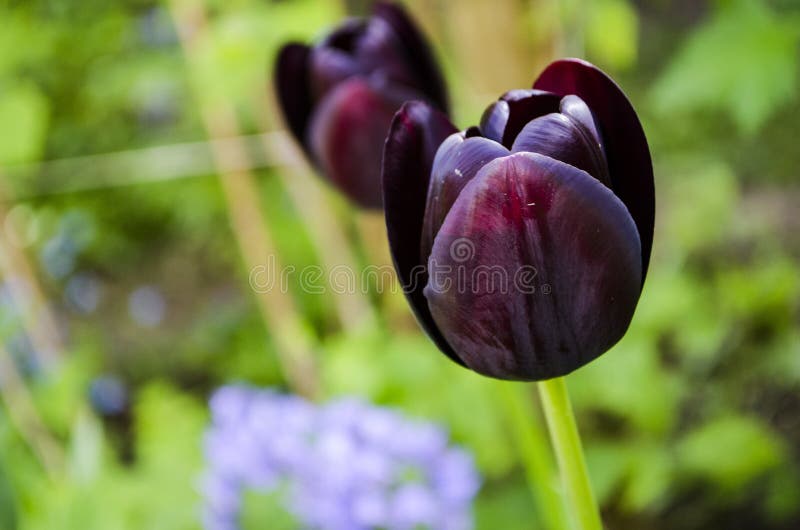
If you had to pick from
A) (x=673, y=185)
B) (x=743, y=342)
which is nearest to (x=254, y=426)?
(x=743, y=342)

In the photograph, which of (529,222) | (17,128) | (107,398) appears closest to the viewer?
(529,222)

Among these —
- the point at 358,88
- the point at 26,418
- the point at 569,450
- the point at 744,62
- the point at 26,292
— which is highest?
the point at 26,292

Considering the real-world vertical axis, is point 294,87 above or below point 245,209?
below

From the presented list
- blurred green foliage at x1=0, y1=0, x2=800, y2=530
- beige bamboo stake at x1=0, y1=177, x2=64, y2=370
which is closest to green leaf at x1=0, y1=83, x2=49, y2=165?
blurred green foliage at x1=0, y1=0, x2=800, y2=530

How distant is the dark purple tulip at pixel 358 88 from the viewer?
19.9 inches

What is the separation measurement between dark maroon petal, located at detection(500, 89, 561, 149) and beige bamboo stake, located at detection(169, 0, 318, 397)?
2.96 ft

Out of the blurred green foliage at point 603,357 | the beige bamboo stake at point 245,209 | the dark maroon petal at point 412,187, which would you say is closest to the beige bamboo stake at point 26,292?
the blurred green foliage at point 603,357

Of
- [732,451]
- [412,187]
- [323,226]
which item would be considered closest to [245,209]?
[323,226]

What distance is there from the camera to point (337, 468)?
0.67 m

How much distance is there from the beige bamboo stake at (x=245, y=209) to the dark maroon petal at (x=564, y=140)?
92 cm

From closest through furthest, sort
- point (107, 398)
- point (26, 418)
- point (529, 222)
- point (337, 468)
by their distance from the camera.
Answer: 1. point (529, 222)
2. point (337, 468)
3. point (26, 418)
4. point (107, 398)

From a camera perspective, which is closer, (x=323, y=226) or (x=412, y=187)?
(x=412, y=187)

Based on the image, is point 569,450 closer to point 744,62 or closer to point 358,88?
point 358,88

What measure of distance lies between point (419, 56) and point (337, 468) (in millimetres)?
326
